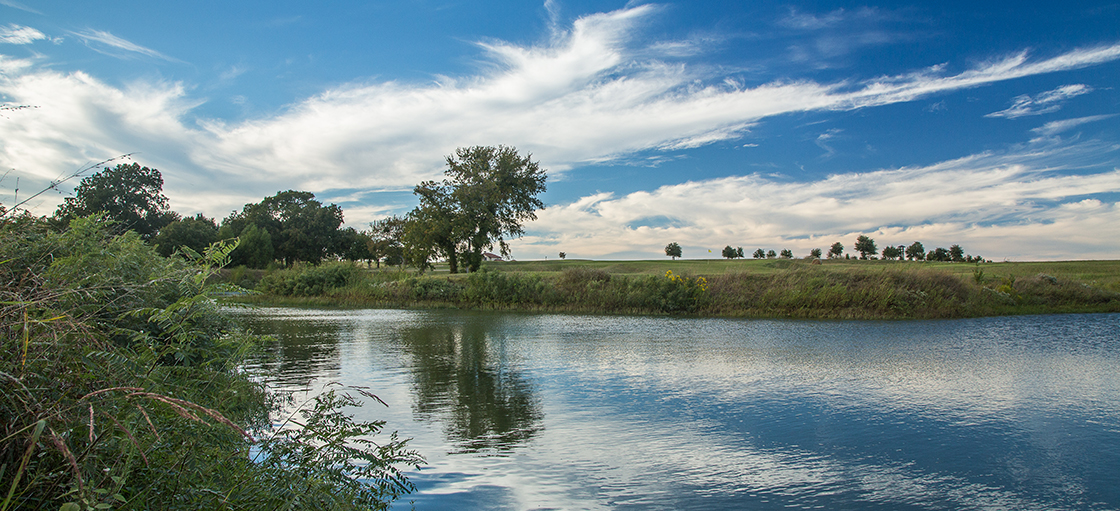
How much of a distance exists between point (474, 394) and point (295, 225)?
209 ft

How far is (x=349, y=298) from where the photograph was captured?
27.0 meters

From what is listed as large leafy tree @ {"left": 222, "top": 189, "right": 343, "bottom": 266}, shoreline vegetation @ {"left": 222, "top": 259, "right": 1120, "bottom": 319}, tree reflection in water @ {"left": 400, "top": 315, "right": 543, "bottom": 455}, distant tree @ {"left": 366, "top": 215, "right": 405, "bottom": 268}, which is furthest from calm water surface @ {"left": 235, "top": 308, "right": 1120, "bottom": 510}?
large leafy tree @ {"left": 222, "top": 189, "right": 343, "bottom": 266}

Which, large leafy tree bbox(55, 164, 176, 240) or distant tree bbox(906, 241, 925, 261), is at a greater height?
large leafy tree bbox(55, 164, 176, 240)

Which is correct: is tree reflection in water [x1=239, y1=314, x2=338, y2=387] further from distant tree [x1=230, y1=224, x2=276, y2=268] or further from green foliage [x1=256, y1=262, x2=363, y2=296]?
distant tree [x1=230, y1=224, x2=276, y2=268]

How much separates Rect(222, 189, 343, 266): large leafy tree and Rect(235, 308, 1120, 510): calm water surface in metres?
55.3

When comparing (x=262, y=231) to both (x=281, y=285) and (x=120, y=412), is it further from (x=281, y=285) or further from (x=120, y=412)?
(x=120, y=412)

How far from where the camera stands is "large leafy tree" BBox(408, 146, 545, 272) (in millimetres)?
38906

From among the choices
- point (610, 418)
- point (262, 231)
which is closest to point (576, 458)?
point (610, 418)

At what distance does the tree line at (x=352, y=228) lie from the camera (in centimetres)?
3944

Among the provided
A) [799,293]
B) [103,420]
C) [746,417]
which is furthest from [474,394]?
[799,293]

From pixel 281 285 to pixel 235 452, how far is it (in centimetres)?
3028

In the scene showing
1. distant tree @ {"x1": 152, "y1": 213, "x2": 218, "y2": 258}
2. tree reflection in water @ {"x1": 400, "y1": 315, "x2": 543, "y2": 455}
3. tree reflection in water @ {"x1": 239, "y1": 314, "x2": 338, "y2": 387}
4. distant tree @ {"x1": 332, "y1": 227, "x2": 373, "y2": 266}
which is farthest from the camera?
distant tree @ {"x1": 332, "y1": 227, "x2": 373, "y2": 266}

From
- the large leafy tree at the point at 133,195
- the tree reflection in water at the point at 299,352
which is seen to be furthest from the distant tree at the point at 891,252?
the large leafy tree at the point at 133,195

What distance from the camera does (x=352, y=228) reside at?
229 feet
